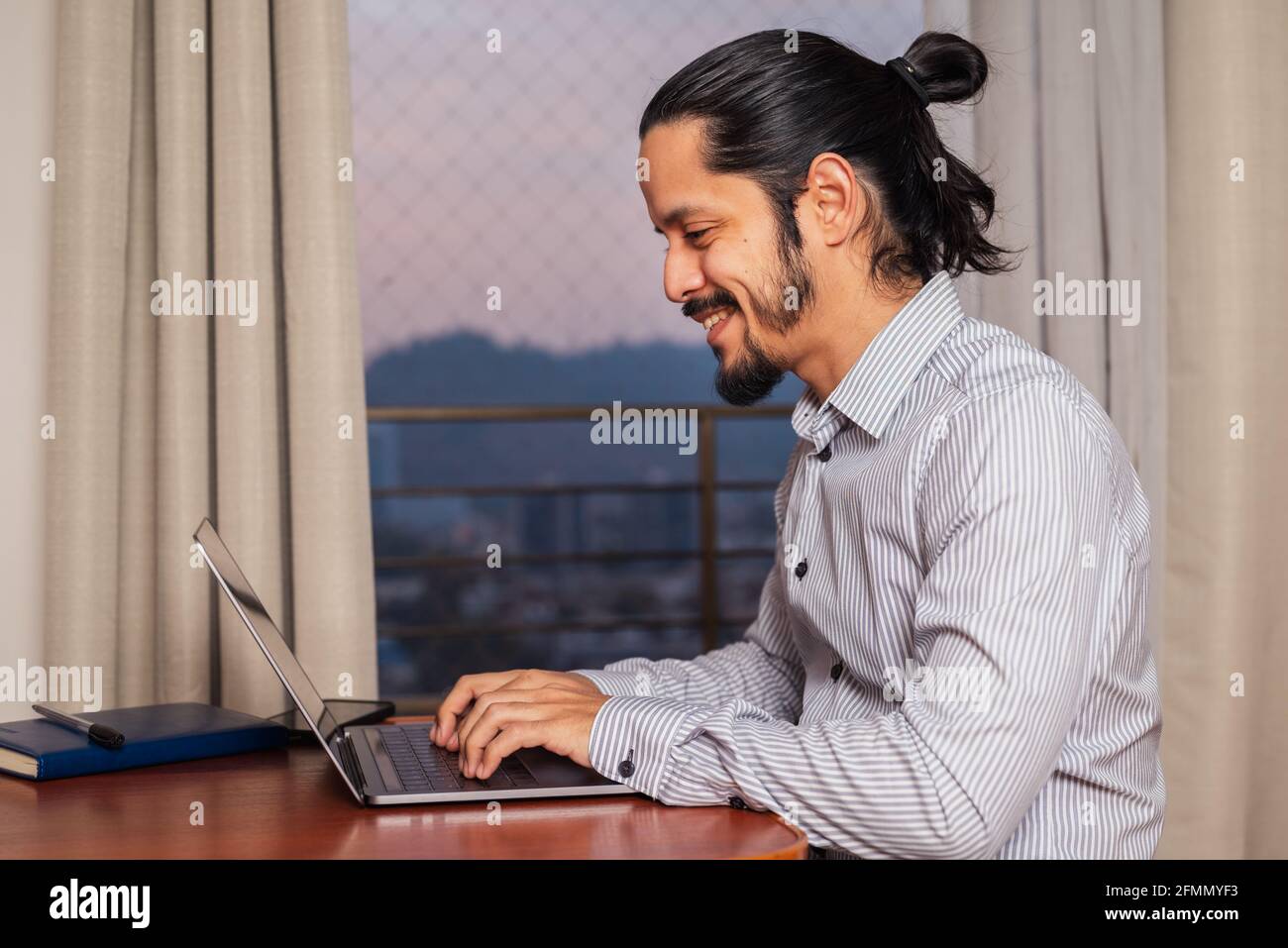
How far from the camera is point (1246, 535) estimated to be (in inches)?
78.8

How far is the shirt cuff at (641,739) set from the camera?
96cm

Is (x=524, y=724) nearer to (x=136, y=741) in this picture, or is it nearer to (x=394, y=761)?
(x=394, y=761)

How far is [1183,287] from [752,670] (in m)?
1.16

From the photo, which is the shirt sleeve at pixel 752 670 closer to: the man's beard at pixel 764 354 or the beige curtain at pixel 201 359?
the man's beard at pixel 764 354

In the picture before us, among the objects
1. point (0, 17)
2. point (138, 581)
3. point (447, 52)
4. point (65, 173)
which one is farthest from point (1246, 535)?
point (447, 52)

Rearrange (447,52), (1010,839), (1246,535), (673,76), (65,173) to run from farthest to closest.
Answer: (447,52) → (1246,535) → (65,173) → (673,76) → (1010,839)

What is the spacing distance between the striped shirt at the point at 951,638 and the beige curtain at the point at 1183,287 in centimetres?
98

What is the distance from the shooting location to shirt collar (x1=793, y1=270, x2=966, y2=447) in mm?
1131

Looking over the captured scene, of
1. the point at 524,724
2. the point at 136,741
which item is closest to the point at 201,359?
the point at 136,741

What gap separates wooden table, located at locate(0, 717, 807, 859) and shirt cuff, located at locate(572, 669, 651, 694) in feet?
0.90

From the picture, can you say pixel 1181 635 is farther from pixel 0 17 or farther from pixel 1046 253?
pixel 0 17

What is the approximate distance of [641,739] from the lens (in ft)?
3.20

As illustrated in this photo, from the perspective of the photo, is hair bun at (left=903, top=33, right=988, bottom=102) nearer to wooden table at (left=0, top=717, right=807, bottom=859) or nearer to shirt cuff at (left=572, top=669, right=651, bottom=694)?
shirt cuff at (left=572, top=669, right=651, bottom=694)

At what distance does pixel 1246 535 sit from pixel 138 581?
183 centimetres
